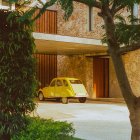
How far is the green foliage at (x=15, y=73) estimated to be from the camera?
8375 millimetres

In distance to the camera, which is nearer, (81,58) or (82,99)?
(82,99)

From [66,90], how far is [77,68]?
5599 millimetres

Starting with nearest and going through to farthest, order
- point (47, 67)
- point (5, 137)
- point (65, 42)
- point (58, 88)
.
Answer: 1. point (5, 137)
2. point (65, 42)
3. point (58, 88)
4. point (47, 67)

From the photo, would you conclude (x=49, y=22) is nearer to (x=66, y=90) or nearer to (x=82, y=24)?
(x=82, y=24)

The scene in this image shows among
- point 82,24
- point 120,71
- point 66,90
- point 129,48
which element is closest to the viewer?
point 129,48

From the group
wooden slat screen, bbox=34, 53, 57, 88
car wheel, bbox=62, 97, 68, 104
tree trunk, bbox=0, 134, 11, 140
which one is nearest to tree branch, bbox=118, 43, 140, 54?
tree trunk, bbox=0, 134, 11, 140

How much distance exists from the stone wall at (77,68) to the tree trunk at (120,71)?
24.0 m

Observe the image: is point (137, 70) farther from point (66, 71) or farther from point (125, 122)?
point (125, 122)

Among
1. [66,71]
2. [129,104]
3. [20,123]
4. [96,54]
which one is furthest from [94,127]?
[66,71]

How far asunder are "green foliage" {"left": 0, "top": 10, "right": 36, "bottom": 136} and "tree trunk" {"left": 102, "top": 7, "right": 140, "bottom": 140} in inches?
77.0

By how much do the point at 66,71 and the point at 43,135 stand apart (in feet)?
80.5

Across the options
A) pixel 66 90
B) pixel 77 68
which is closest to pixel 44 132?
pixel 66 90

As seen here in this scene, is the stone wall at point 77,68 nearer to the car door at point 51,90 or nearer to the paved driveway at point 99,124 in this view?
the car door at point 51,90

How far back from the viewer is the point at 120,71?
6953 mm
